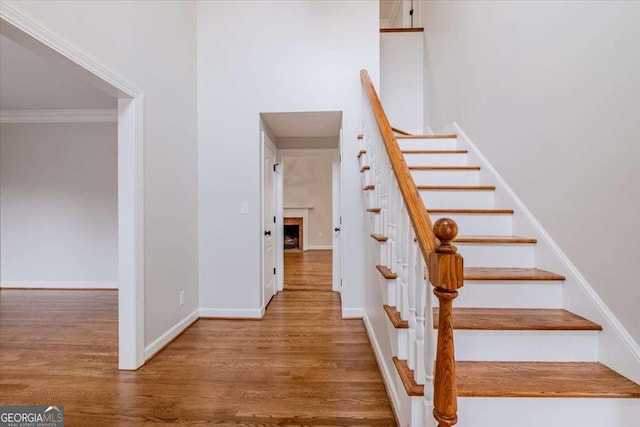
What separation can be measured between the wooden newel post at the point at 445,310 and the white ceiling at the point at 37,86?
10.7 feet

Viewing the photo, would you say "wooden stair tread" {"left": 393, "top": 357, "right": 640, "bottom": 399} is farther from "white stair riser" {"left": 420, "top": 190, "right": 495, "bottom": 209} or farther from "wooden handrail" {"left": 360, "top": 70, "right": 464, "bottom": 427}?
"white stair riser" {"left": 420, "top": 190, "right": 495, "bottom": 209}

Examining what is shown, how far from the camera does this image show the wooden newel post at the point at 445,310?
2.90 feet

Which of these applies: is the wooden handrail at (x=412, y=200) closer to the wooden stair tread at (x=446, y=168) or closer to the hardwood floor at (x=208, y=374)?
the wooden stair tread at (x=446, y=168)

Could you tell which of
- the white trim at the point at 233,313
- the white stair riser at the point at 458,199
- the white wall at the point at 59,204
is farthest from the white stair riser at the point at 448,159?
the white wall at the point at 59,204

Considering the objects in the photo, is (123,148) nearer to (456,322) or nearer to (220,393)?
(220,393)

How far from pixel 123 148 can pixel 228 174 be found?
108cm

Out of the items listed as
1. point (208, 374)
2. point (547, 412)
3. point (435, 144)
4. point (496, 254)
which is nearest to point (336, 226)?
point (435, 144)

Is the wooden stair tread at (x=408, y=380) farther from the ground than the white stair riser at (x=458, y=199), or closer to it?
closer to it

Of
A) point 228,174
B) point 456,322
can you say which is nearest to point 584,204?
point 456,322

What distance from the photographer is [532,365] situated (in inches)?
52.9

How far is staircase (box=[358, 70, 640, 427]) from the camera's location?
1.14m

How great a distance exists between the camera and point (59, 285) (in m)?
4.09

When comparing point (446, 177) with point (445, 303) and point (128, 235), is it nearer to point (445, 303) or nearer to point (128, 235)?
point (445, 303)

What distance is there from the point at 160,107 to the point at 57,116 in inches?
119
